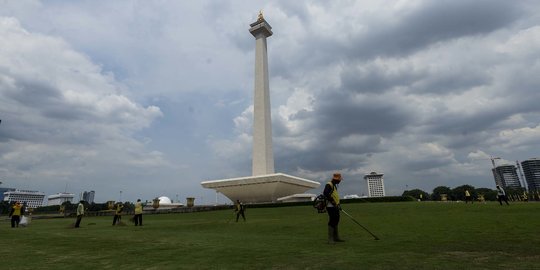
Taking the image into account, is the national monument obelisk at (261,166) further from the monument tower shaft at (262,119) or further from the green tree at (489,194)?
the green tree at (489,194)

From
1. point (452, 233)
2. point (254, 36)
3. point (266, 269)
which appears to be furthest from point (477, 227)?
point (254, 36)

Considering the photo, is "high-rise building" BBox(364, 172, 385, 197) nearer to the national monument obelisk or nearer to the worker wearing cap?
the national monument obelisk

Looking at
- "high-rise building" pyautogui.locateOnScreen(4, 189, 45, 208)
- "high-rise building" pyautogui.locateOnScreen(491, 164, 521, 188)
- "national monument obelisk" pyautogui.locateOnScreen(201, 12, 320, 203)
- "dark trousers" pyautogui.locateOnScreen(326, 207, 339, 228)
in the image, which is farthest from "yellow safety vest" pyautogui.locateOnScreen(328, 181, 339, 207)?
"high-rise building" pyautogui.locateOnScreen(4, 189, 45, 208)

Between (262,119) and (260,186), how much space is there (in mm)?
10419

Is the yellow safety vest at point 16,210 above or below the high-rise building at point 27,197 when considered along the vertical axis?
below

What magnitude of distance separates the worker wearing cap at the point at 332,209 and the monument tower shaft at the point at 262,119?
39.5m

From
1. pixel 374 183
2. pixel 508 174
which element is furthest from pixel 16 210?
pixel 374 183

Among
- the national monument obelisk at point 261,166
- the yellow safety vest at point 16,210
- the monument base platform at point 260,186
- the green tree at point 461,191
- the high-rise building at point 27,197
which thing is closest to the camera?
the yellow safety vest at point 16,210

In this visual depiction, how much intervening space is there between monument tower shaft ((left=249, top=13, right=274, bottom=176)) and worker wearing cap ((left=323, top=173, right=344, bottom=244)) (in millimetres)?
39466

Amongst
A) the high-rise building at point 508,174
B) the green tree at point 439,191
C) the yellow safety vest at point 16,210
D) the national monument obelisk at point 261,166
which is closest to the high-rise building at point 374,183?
the high-rise building at point 508,174

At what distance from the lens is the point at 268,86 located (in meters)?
51.8

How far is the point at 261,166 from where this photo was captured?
159ft

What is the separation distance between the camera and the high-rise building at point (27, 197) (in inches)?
6368

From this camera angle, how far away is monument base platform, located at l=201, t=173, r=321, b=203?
43.9m
